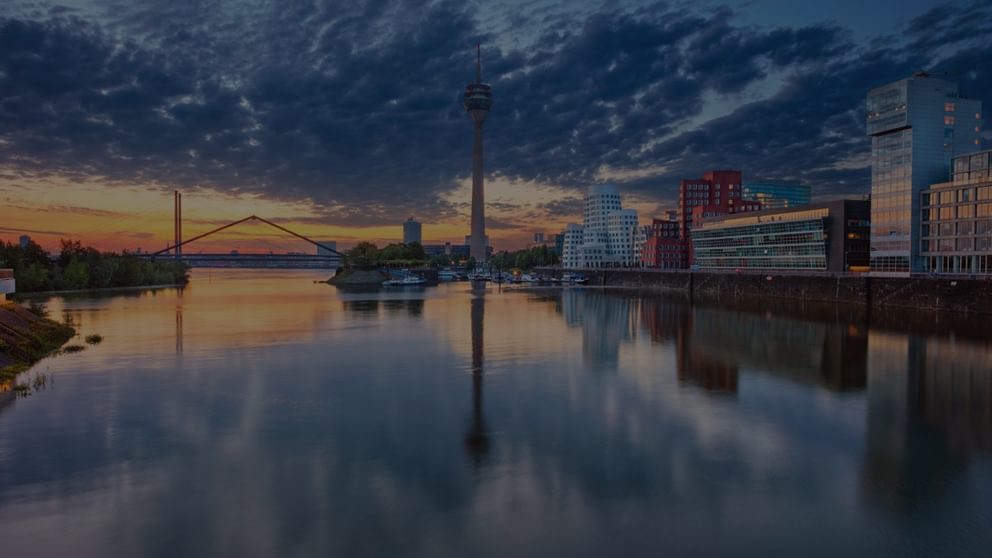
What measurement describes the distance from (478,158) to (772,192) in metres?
84.2

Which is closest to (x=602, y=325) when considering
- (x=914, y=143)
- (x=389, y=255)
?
(x=914, y=143)

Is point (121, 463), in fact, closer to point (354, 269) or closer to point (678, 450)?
point (678, 450)

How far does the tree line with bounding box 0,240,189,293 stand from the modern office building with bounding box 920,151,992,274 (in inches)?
3613

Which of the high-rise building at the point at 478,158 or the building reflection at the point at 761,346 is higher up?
the high-rise building at the point at 478,158

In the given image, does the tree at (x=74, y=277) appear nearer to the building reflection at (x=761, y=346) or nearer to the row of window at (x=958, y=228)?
the building reflection at (x=761, y=346)

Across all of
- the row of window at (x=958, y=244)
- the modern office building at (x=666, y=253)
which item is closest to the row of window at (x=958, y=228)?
the row of window at (x=958, y=244)

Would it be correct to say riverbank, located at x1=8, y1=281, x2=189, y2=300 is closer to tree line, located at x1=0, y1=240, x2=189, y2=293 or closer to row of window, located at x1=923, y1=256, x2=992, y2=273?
tree line, located at x1=0, y1=240, x2=189, y2=293

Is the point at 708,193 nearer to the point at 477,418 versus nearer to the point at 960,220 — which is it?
the point at 960,220

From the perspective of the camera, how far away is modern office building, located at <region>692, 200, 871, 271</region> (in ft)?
230

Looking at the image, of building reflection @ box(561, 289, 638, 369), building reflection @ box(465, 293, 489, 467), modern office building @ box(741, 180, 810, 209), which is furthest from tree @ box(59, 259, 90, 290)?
modern office building @ box(741, 180, 810, 209)

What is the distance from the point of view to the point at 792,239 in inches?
3078

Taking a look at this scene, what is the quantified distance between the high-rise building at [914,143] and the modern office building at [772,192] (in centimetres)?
10364

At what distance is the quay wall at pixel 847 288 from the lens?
4309cm

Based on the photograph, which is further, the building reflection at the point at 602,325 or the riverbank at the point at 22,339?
the building reflection at the point at 602,325
